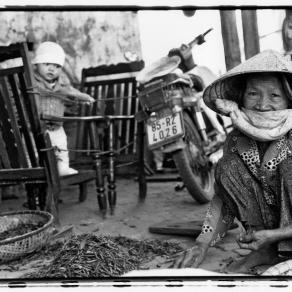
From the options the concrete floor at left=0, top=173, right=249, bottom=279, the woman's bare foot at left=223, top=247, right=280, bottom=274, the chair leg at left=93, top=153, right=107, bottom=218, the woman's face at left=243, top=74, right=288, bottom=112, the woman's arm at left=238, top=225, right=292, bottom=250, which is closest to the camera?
the woman's arm at left=238, top=225, right=292, bottom=250

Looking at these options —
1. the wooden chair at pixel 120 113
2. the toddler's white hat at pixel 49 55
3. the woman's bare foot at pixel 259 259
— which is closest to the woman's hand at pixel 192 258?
the woman's bare foot at pixel 259 259

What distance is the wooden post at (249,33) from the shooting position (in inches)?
171

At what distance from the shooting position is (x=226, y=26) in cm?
449

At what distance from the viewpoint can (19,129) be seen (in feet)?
12.7

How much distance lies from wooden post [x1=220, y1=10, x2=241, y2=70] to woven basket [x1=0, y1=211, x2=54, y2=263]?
2.26m

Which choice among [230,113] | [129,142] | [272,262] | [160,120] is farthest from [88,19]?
[272,262]

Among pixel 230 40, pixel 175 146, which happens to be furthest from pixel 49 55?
pixel 230 40

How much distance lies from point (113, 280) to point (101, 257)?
1.61ft

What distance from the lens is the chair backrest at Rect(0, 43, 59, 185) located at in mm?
3754

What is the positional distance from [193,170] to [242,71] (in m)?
2.13

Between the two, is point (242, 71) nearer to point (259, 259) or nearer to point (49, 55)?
point (259, 259)

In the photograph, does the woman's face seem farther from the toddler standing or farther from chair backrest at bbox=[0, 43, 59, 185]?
the toddler standing

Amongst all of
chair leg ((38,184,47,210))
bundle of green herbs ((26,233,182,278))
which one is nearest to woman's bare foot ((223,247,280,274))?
bundle of green herbs ((26,233,182,278))

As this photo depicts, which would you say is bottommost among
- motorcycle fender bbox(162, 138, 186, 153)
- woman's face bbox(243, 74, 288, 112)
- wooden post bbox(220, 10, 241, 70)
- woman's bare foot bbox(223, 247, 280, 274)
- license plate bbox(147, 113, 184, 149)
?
woman's bare foot bbox(223, 247, 280, 274)
